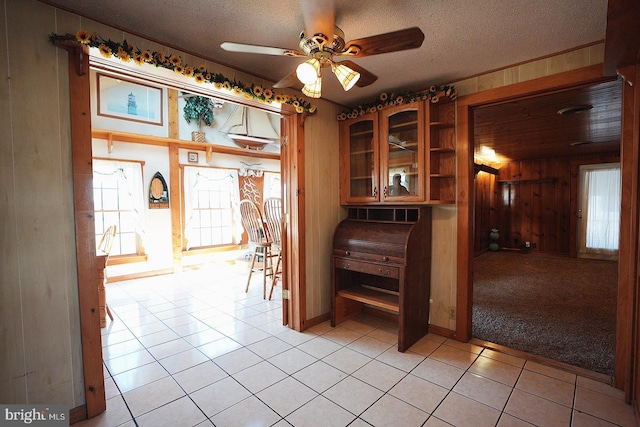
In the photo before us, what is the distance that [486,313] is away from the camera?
325 centimetres

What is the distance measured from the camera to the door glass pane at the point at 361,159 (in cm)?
297

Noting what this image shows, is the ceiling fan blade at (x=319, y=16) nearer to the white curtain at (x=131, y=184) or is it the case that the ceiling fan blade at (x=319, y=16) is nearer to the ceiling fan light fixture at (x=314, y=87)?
the ceiling fan light fixture at (x=314, y=87)

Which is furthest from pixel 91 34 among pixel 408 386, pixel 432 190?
pixel 408 386

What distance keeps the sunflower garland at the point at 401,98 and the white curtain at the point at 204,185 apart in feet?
11.4

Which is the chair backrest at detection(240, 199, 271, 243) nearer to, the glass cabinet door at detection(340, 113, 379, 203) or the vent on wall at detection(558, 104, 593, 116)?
the glass cabinet door at detection(340, 113, 379, 203)

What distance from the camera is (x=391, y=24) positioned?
1774 mm

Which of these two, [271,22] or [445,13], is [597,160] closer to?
[445,13]

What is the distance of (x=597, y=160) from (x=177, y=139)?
873 cm

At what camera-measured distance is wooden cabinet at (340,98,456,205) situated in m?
2.56

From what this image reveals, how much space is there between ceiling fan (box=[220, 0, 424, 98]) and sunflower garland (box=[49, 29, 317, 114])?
2.05 ft

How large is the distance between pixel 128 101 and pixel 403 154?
14.6 ft

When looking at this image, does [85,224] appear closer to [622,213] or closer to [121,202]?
[622,213]

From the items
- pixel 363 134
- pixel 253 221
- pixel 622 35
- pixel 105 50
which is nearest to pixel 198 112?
pixel 253 221

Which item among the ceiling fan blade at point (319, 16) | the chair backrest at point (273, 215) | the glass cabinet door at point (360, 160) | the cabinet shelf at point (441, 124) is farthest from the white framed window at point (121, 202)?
the cabinet shelf at point (441, 124)
